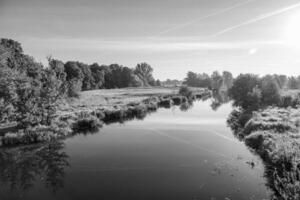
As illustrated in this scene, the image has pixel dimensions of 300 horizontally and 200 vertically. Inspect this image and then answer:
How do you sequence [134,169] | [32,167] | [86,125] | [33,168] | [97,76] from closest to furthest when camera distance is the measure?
[134,169], [33,168], [32,167], [86,125], [97,76]

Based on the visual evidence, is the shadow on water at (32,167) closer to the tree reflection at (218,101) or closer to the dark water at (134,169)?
the dark water at (134,169)

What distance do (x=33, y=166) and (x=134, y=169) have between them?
7.90 meters

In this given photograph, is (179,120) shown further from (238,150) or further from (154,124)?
(238,150)

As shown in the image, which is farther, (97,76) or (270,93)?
(97,76)

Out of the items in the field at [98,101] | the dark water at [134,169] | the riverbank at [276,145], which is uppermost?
the field at [98,101]

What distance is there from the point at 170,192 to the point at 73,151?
11.4 m

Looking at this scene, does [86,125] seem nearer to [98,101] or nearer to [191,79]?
[98,101]

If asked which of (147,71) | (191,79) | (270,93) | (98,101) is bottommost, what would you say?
(98,101)

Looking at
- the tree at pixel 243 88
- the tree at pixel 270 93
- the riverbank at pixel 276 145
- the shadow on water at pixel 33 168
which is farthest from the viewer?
the tree at pixel 243 88

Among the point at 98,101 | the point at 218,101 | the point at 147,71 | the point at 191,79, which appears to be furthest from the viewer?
the point at 191,79

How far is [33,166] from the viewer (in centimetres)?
1933

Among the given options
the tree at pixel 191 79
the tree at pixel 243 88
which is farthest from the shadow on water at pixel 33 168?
the tree at pixel 191 79

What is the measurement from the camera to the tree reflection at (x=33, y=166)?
16.3 meters

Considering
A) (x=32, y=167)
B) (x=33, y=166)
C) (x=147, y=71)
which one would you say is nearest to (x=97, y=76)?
(x=147, y=71)
